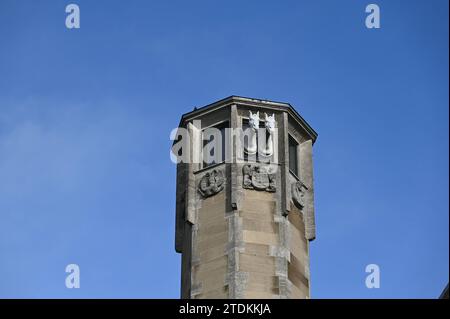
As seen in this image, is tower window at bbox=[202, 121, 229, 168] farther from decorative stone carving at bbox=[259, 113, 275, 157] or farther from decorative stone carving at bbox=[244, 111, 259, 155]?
decorative stone carving at bbox=[259, 113, 275, 157]

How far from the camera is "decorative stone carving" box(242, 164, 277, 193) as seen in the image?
48.0 metres

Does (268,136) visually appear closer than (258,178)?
No

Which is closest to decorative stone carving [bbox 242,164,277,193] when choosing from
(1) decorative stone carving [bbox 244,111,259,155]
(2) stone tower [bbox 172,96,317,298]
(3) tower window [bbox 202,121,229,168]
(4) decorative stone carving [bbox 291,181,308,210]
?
(2) stone tower [bbox 172,96,317,298]

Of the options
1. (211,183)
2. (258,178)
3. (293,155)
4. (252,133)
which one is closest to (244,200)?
(258,178)

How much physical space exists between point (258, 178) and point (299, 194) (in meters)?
1.63

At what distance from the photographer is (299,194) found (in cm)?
4912

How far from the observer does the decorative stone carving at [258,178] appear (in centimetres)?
4800

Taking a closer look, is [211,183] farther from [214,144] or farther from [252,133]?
[252,133]

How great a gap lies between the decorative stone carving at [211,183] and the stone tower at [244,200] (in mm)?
30

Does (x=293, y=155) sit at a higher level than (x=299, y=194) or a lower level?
higher

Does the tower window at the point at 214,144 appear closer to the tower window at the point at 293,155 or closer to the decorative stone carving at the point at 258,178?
the decorative stone carving at the point at 258,178
